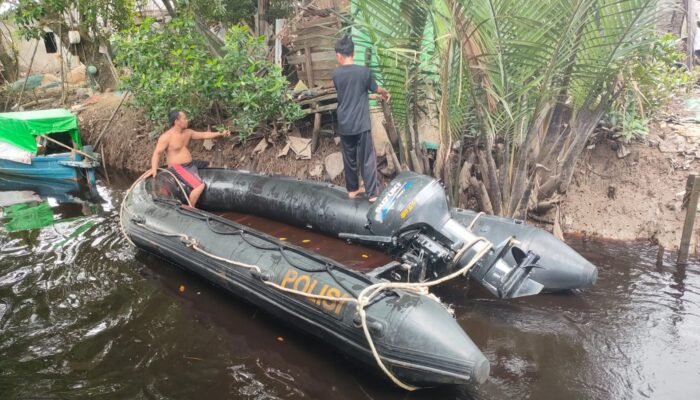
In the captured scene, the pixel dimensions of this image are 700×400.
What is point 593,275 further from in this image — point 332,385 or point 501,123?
point 332,385

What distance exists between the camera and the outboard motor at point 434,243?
3.33 meters

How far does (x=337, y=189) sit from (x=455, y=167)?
4.77ft

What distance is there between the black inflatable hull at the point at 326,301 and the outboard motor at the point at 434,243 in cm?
41

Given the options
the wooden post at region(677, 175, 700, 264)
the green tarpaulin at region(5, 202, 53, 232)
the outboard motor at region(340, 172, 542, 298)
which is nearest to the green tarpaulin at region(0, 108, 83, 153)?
the green tarpaulin at region(5, 202, 53, 232)

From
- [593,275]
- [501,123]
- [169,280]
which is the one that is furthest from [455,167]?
[169,280]

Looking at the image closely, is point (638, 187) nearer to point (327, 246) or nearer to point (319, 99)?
point (327, 246)

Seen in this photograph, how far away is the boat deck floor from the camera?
15.5 ft

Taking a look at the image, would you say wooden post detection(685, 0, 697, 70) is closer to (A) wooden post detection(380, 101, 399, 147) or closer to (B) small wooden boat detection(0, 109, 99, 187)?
(A) wooden post detection(380, 101, 399, 147)

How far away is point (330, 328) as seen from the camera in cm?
326

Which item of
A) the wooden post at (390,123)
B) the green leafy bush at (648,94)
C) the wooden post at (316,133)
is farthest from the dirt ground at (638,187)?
the wooden post at (316,133)

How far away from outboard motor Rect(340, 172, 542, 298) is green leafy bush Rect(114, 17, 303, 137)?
3651 mm

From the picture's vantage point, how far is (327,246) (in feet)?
16.7

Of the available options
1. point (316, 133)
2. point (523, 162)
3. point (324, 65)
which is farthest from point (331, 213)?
point (324, 65)

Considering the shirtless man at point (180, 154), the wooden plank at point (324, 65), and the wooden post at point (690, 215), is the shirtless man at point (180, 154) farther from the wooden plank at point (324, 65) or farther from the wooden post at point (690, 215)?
the wooden post at point (690, 215)
